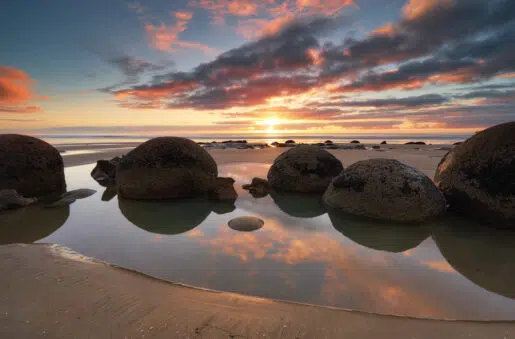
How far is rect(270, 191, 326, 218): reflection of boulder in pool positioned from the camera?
5.34 metres

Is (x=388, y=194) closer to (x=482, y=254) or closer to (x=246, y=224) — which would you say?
(x=482, y=254)

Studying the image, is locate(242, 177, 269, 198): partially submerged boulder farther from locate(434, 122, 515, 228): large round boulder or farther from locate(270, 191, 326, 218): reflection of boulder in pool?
locate(434, 122, 515, 228): large round boulder

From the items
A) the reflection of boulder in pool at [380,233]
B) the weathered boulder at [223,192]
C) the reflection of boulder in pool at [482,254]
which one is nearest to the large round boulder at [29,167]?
the weathered boulder at [223,192]

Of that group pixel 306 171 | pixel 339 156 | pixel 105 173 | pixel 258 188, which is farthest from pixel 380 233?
pixel 339 156

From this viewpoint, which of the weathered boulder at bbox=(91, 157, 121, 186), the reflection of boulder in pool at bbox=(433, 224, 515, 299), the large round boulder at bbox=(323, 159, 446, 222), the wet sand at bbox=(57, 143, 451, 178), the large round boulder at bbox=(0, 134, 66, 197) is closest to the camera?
the reflection of boulder in pool at bbox=(433, 224, 515, 299)

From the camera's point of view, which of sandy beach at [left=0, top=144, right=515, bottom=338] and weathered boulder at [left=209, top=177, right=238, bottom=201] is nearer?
sandy beach at [left=0, top=144, right=515, bottom=338]

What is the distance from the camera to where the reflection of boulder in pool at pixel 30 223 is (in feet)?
13.3

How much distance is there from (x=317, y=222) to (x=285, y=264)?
1.76m

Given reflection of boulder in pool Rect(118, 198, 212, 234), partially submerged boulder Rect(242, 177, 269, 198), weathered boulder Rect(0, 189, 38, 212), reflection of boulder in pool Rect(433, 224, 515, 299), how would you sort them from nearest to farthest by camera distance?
reflection of boulder in pool Rect(433, 224, 515, 299)
reflection of boulder in pool Rect(118, 198, 212, 234)
weathered boulder Rect(0, 189, 38, 212)
partially submerged boulder Rect(242, 177, 269, 198)

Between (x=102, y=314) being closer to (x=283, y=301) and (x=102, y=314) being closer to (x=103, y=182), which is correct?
(x=283, y=301)

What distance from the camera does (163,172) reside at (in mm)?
6312

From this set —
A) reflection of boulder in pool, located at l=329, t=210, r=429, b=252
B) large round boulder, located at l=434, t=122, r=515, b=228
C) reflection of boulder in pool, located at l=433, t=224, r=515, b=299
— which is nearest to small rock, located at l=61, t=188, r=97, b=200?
reflection of boulder in pool, located at l=329, t=210, r=429, b=252

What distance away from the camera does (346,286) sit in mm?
2738

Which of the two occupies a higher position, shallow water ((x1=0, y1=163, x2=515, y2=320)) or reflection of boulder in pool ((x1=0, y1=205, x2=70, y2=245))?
shallow water ((x1=0, y1=163, x2=515, y2=320))
